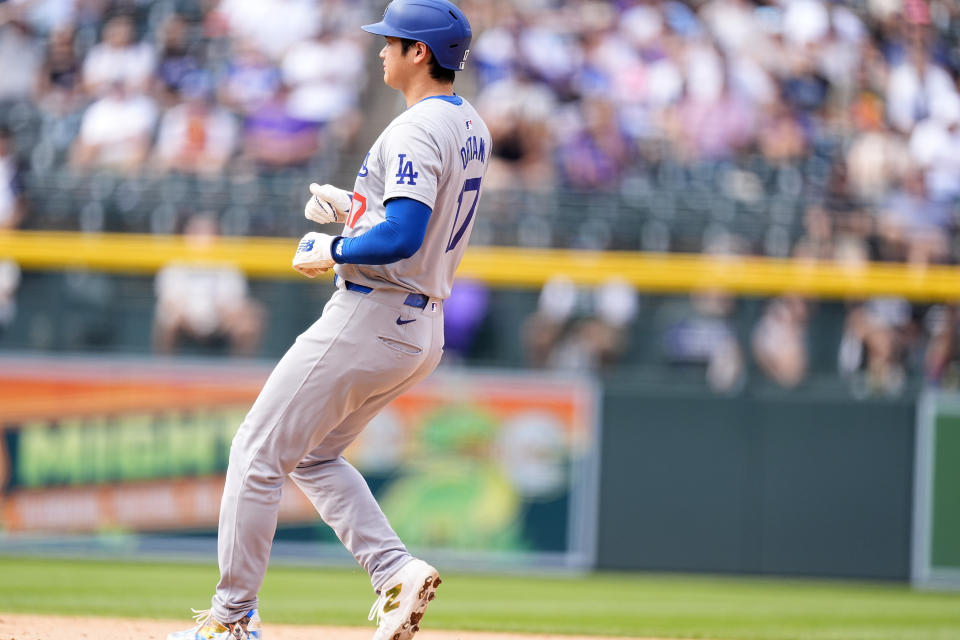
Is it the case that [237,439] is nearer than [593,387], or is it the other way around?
[237,439]

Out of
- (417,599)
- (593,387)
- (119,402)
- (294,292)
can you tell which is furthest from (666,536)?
(417,599)

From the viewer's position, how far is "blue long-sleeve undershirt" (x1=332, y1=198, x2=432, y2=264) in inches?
139

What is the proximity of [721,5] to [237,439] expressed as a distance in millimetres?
9749

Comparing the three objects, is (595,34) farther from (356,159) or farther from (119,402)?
(119,402)

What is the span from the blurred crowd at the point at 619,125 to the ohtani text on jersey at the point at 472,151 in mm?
5140

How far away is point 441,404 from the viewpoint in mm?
8742

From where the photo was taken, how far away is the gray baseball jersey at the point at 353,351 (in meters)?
3.69

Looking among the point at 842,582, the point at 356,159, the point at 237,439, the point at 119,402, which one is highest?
the point at 356,159

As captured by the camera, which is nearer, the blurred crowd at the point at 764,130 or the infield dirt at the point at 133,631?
the infield dirt at the point at 133,631

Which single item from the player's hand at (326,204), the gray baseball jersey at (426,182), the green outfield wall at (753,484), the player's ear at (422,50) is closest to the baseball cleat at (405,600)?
the gray baseball jersey at (426,182)

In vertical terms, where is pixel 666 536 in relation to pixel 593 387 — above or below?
below

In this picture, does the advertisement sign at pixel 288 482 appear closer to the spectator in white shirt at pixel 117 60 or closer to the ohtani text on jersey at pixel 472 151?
the spectator in white shirt at pixel 117 60

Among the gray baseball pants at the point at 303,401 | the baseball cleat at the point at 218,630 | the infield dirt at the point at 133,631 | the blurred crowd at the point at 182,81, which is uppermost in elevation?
the blurred crowd at the point at 182,81

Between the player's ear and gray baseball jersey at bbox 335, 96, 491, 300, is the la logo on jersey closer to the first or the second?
gray baseball jersey at bbox 335, 96, 491, 300
